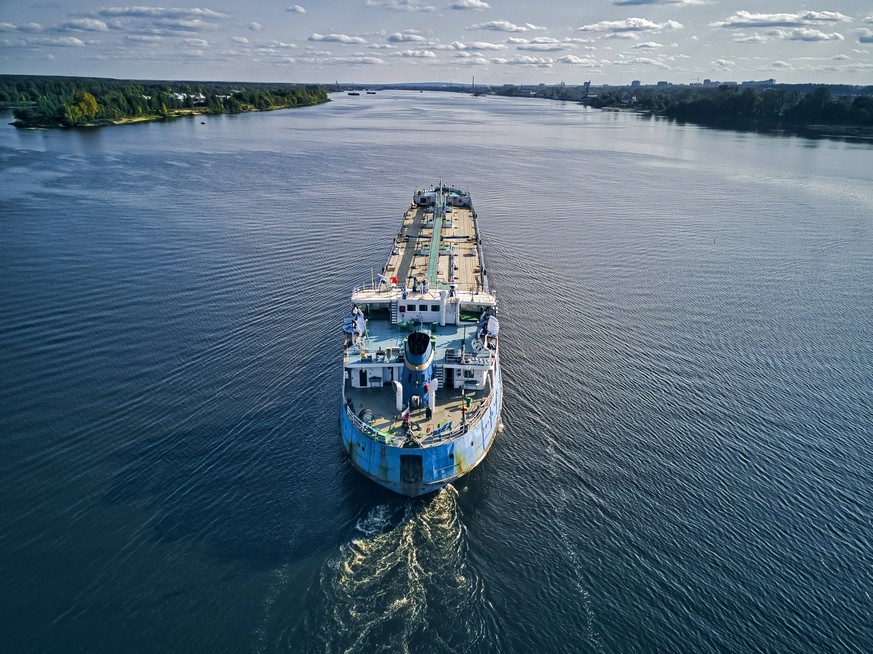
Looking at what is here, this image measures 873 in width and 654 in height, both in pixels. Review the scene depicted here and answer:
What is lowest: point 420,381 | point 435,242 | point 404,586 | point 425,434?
point 404,586

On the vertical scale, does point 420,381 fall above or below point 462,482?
above

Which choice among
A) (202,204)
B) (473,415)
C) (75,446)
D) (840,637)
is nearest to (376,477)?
(473,415)

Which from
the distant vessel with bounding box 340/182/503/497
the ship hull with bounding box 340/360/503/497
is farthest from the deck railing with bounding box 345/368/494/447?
the ship hull with bounding box 340/360/503/497

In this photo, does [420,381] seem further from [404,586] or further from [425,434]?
[404,586]

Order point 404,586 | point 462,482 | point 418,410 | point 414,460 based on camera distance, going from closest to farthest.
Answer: point 404,586 < point 414,460 < point 462,482 < point 418,410

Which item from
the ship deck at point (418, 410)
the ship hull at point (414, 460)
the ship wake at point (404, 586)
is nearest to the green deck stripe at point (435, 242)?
the ship deck at point (418, 410)

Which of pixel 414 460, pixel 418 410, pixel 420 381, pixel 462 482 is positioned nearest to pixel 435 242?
pixel 420 381

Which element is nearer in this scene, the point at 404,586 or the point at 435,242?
the point at 404,586

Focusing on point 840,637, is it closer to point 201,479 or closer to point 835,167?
point 201,479
